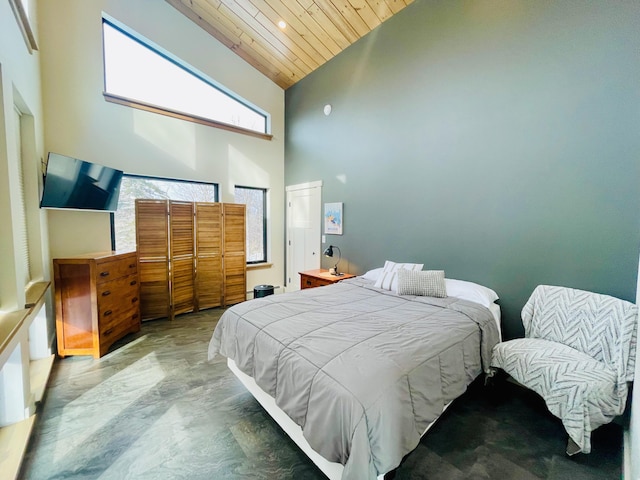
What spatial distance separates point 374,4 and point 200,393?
4550 millimetres

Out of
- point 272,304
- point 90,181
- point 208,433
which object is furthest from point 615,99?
point 90,181

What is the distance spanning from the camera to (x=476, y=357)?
1909 mm

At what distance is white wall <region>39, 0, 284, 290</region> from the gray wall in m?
1.89

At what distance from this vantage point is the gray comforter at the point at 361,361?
1.18 meters

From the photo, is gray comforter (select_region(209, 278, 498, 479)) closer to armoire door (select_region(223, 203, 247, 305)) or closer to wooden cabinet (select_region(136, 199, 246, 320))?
wooden cabinet (select_region(136, 199, 246, 320))

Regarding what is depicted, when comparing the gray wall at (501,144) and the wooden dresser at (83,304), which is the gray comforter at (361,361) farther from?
the wooden dresser at (83,304)

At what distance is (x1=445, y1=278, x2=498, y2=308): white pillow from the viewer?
94.5 inches

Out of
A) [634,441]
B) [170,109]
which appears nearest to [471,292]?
[634,441]

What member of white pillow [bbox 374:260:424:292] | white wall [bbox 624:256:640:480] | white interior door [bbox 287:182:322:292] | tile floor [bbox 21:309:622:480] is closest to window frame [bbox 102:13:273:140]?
white interior door [bbox 287:182:322:292]

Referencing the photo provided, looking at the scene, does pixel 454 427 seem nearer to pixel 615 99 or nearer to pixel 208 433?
pixel 208 433

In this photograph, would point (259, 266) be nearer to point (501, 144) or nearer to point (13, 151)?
point (13, 151)

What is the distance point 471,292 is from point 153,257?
3.87m

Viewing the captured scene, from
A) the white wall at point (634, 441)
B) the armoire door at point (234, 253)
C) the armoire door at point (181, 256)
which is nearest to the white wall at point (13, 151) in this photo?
the armoire door at point (181, 256)

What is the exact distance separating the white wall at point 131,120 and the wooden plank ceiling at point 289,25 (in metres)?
0.28
